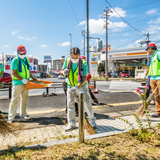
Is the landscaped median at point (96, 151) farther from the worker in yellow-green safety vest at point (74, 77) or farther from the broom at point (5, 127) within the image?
the worker in yellow-green safety vest at point (74, 77)

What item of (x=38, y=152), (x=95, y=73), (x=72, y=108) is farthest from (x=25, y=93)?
(x=95, y=73)

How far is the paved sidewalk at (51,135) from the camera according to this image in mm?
2645

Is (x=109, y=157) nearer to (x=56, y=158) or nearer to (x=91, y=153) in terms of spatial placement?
(x=91, y=153)

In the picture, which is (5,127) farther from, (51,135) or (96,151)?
(96,151)

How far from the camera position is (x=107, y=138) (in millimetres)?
2682

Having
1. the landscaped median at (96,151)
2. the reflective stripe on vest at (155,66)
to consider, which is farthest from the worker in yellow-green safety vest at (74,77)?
the reflective stripe on vest at (155,66)

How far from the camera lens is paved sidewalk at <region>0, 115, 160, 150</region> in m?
2.64

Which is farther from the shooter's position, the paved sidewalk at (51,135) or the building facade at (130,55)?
the building facade at (130,55)

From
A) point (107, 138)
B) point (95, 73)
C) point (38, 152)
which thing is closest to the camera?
point (38, 152)

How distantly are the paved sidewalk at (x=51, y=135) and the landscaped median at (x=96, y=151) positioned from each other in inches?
8.4

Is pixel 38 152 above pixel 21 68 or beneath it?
beneath

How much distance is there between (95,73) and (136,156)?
2646cm

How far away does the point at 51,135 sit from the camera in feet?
9.86

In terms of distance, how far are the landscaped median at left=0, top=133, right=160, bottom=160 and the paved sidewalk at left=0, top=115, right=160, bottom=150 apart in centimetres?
21
